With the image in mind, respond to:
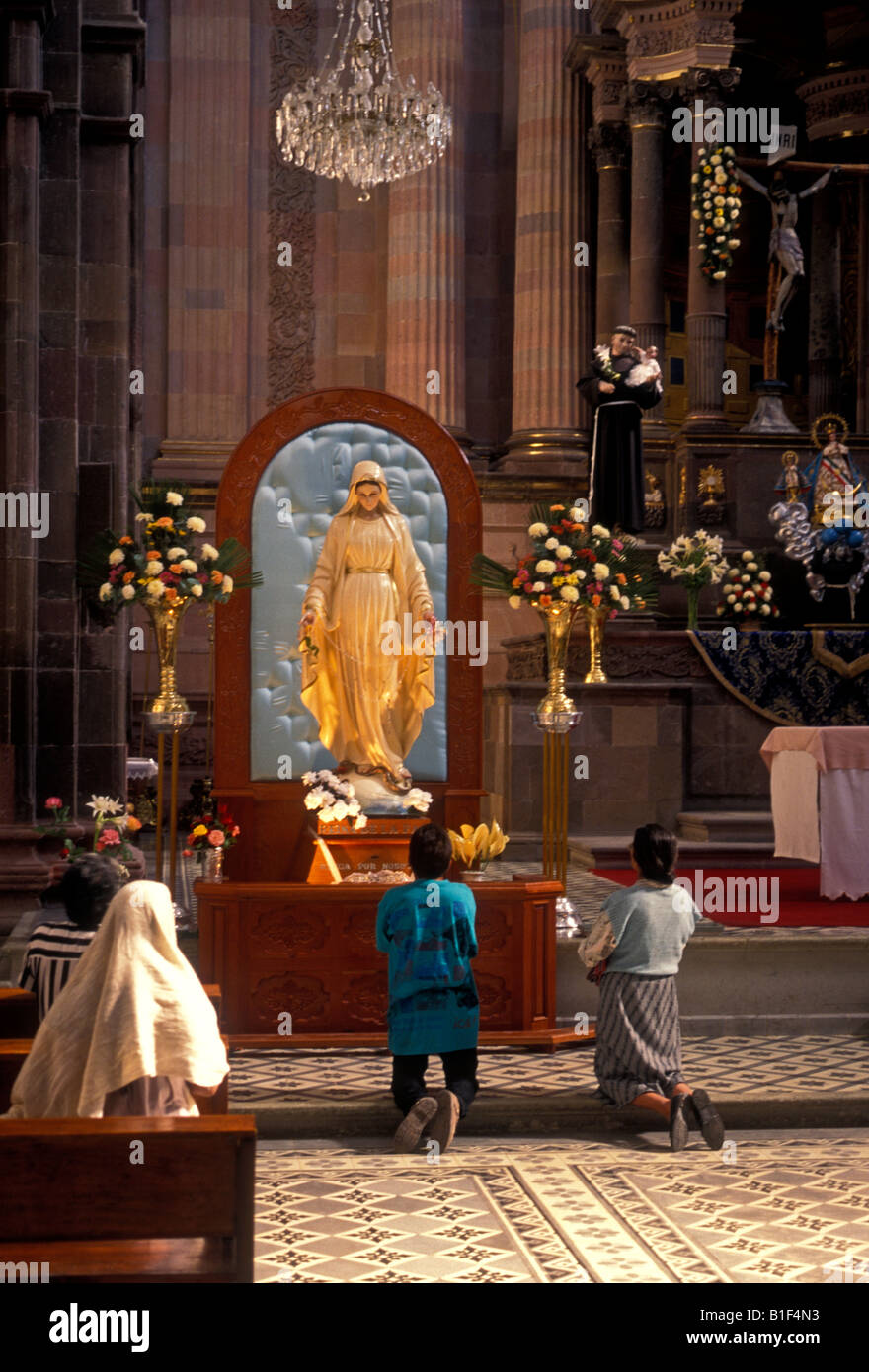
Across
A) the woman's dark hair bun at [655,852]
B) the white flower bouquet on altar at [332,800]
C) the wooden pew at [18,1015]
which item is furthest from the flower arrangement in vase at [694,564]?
the wooden pew at [18,1015]

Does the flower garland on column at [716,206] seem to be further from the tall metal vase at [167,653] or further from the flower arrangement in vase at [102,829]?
the flower arrangement in vase at [102,829]

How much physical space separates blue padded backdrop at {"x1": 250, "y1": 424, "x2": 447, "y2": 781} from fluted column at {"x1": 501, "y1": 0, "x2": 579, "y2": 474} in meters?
8.47

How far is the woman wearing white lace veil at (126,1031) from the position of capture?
15.0 feet

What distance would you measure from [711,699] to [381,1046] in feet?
22.3

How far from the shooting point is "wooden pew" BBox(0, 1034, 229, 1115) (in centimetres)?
507

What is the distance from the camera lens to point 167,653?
9.61 metres

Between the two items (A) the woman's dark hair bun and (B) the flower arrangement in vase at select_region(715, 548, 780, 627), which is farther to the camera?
(B) the flower arrangement in vase at select_region(715, 548, 780, 627)

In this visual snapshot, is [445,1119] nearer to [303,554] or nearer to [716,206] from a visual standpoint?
[303,554]

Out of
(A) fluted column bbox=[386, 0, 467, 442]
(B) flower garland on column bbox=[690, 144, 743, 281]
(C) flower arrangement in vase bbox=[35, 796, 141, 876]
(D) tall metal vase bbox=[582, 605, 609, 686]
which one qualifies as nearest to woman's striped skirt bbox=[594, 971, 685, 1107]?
(C) flower arrangement in vase bbox=[35, 796, 141, 876]

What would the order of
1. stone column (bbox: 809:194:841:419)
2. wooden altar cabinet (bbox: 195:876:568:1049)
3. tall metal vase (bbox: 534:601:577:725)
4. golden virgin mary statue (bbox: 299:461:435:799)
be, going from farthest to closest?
stone column (bbox: 809:194:841:419) → golden virgin mary statue (bbox: 299:461:435:799) → tall metal vase (bbox: 534:601:577:725) → wooden altar cabinet (bbox: 195:876:568:1049)

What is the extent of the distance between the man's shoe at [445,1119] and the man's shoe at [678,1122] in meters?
0.87

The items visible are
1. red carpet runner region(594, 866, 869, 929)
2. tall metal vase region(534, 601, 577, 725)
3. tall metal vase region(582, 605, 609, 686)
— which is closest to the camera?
tall metal vase region(534, 601, 577, 725)

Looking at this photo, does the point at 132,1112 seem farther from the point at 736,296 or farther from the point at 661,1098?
the point at 736,296

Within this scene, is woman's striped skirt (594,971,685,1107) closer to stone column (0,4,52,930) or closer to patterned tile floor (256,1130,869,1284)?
patterned tile floor (256,1130,869,1284)
